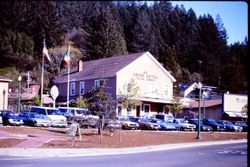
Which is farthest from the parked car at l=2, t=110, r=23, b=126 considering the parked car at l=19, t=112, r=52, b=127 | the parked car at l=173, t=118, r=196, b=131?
the parked car at l=173, t=118, r=196, b=131

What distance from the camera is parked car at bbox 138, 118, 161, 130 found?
1580 inches

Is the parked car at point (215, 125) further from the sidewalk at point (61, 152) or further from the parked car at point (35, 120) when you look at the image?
the sidewalk at point (61, 152)

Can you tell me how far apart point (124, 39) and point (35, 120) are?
6108cm

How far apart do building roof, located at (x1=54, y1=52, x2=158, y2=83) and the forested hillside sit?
711 cm

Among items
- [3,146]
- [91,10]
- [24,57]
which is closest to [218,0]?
[3,146]

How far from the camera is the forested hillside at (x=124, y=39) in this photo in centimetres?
6311

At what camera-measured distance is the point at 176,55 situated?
3969 inches

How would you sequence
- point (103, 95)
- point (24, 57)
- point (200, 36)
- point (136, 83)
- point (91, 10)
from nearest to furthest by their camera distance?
point (103, 95)
point (136, 83)
point (24, 57)
point (91, 10)
point (200, 36)

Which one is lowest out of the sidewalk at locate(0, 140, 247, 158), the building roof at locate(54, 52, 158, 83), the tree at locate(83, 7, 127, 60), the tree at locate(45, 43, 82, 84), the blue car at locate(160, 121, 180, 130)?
the sidewalk at locate(0, 140, 247, 158)

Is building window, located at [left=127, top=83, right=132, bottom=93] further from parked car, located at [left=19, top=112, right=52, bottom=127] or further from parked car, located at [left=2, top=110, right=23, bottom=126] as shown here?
parked car, located at [left=2, top=110, right=23, bottom=126]

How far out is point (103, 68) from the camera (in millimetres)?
56188

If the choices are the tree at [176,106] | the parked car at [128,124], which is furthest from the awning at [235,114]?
the parked car at [128,124]

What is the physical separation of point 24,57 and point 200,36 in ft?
155

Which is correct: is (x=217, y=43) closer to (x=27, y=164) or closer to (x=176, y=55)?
(x=176, y=55)
